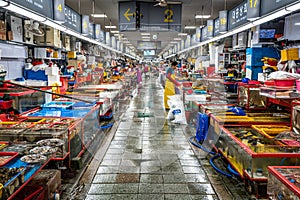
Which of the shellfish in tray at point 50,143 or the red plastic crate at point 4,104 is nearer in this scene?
the shellfish in tray at point 50,143

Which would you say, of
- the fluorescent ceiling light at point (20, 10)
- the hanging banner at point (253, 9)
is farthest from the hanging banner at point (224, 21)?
the fluorescent ceiling light at point (20, 10)

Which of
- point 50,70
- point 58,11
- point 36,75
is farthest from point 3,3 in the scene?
point 36,75

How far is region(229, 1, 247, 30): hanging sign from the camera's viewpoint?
27.1 ft

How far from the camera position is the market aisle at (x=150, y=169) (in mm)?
3838

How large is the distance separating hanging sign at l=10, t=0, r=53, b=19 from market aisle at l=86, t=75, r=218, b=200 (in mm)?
3392

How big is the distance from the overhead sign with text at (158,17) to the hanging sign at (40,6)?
129 inches

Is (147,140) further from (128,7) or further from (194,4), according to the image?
(194,4)

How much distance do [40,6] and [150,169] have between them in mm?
4429

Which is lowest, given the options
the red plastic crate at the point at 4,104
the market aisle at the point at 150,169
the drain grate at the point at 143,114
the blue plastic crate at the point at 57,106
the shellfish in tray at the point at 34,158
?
the market aisle at the point at 150,169

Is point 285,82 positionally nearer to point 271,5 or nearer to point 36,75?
point 271,5

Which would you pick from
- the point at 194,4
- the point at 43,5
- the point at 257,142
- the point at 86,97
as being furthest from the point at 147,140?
the point at 194,4

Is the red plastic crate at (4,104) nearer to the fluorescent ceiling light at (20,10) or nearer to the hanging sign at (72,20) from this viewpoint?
the fluorescent ceiling light at (20,10)

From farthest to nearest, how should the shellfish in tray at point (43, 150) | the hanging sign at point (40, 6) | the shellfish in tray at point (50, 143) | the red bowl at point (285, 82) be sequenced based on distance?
the hanging sign at point (40, 6)
the red bowl at point (285, 82)
the shellfish in tray at point (50, 143)
the shellfish in tray at point (43, 150)

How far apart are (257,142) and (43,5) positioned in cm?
553
